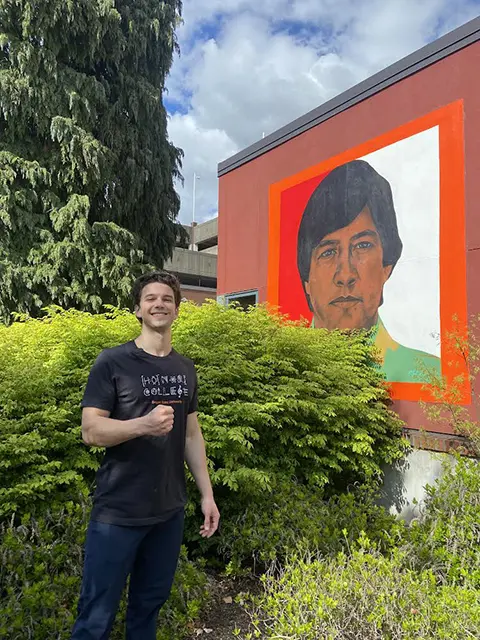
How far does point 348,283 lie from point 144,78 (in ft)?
36.8

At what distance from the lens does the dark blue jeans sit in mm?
2131

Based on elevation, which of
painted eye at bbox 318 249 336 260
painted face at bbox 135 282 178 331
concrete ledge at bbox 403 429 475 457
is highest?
painted eye at bbox 318 249 336 260

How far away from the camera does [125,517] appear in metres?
2.14

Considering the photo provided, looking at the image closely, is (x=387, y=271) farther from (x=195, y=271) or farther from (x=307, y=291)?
(x=195, y=271)

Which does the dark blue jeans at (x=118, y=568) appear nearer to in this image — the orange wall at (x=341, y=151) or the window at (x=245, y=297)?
the orange wall at (x=341, y=151)

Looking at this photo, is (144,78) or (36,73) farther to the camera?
(144,78)

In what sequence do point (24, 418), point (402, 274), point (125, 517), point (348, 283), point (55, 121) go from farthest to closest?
1. point (55, 121)
2. point (348, 283)
3. point (402, 274)
4. point (24, 418)
5. point (125, 517)

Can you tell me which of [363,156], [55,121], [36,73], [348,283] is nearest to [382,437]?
[348,283]

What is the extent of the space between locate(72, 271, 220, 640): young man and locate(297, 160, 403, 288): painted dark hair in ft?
14.9

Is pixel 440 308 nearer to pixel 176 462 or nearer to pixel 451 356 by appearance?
pixel 451 356

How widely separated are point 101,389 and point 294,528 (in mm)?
2342

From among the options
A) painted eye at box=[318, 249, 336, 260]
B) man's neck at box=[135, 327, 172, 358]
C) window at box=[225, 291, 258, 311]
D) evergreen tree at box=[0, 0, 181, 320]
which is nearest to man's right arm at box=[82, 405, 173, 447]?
man's neck at box=[135, 327, 172, 358]

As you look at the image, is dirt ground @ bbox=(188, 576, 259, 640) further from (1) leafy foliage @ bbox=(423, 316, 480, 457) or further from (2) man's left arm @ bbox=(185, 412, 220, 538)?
(1) leafy foliage @ bbox=(423, 316, 480, 457)

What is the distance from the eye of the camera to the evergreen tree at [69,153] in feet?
41.7
